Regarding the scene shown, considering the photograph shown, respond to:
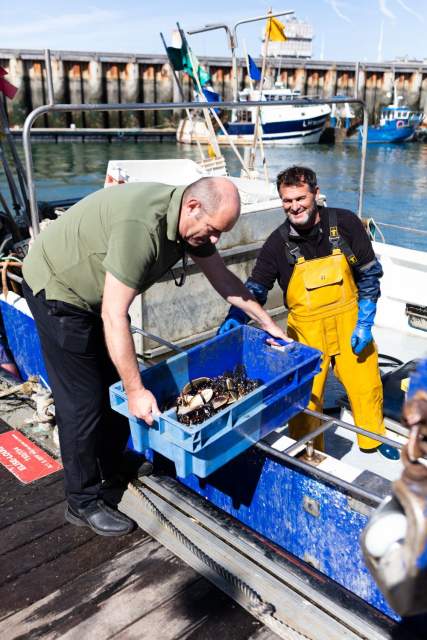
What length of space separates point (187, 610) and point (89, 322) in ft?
4.13

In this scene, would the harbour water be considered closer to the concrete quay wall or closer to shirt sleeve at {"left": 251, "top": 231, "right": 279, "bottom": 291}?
the concrete quay wall

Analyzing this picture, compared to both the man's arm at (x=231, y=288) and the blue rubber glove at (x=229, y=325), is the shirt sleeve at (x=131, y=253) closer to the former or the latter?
the man's arm at (x=231, y=288)

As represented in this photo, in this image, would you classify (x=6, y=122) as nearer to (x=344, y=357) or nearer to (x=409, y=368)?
(x=344, y=357)

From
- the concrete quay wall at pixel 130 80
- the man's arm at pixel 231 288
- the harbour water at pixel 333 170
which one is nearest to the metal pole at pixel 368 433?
the man's arm at pixel 231 288

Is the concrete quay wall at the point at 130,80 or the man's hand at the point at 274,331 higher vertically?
the concrete quay wall at the point at 130,80

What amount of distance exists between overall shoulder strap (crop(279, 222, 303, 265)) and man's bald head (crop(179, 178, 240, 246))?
1.02 m

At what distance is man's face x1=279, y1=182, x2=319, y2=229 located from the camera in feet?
10.2

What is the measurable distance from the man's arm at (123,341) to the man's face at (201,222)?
1.13 feet

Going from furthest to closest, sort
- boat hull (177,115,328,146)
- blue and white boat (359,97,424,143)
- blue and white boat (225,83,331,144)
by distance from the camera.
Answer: blue and white boat (359,97,424,143) < blue and white boat (225,83,331,144) < boat hull (177,115,328,146)

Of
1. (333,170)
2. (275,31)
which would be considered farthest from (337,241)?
(333,170)

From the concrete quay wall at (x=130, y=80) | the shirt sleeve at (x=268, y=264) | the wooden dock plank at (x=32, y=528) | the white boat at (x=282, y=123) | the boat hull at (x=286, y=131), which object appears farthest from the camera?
the concrete quay wall at (x=130, y=80)

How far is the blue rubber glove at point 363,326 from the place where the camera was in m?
3.27

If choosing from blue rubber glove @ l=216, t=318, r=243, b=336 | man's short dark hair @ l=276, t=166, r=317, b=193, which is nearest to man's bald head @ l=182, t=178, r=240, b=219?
man's short dark hair @ l=276, t=166, r=317, b=193

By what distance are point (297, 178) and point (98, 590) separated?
2230mm
